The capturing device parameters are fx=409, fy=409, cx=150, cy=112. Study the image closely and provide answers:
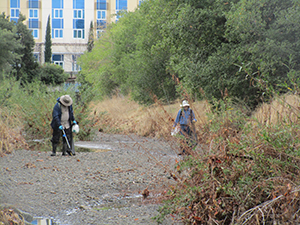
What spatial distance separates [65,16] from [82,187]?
52.4m

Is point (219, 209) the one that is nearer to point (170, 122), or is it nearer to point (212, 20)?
point (170, 122)

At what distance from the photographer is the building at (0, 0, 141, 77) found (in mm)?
56222

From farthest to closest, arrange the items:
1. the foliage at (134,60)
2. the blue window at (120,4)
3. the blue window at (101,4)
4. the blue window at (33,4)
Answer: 1. the blue window at (101,4)
2. the blue window at (33,4)
3. the blue window at (120,4)
4. the foliage at (134,60)

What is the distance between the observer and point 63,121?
1180 centimetres

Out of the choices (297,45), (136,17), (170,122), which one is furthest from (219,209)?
(136,17)

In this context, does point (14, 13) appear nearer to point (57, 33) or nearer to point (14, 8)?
point (14, 8)

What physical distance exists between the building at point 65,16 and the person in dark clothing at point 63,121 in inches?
1780

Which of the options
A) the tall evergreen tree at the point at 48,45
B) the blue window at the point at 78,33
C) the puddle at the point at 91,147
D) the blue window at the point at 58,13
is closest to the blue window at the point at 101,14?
the blue window at the point at 78,33

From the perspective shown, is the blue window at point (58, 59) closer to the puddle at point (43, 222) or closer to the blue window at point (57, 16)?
the blue window at point (57, 16)

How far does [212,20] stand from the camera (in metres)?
16.9

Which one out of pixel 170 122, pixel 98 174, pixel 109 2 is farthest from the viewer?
pixel 109 2

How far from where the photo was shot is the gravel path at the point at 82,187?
240 inches

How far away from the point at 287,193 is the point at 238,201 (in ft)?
1.98

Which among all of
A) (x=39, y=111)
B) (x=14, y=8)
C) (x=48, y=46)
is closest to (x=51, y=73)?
(x=48, y=46)
